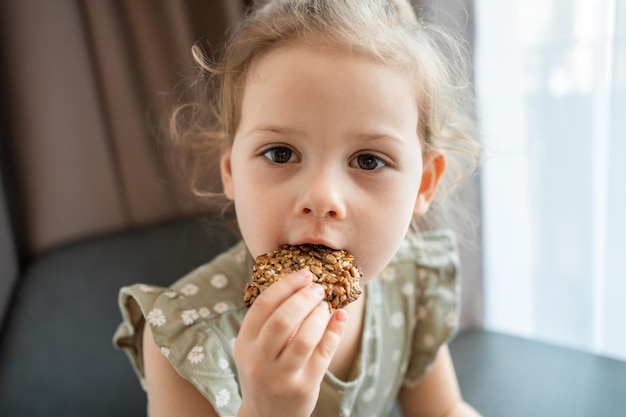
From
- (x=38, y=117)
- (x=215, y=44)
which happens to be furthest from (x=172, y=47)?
(x=38, y=117)

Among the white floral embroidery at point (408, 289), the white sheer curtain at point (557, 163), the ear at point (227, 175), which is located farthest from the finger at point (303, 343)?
the white sheer curtain at point (557, 163)

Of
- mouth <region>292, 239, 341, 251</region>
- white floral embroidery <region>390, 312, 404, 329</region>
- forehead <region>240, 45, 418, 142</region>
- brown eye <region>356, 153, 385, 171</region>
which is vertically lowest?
white floral embroidery <region>390, 312, 404, 329</region>

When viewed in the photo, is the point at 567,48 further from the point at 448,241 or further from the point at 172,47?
the point at 172,47

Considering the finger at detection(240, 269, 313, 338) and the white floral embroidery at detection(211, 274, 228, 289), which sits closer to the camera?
the finger at detection(240, 269, 313, 338)

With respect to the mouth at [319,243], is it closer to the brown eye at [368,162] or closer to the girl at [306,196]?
the girl at [306,196]

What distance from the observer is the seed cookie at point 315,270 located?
2.30 feet

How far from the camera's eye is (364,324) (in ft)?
3.31

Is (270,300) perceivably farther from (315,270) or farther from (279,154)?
(279,154)

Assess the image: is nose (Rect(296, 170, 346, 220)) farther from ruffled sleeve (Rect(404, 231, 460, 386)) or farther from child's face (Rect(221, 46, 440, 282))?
ruffled sleeve (Rect(404, 231, 460, 386))

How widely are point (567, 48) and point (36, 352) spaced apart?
4.08 feet

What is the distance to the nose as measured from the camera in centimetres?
72

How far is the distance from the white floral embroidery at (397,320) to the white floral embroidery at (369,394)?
0.42 ft

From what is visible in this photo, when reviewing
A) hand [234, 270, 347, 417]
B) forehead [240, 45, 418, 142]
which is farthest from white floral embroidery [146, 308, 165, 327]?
forehead [240, 45, 418, 142]

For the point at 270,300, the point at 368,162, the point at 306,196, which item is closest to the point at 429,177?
the point at 368,162
